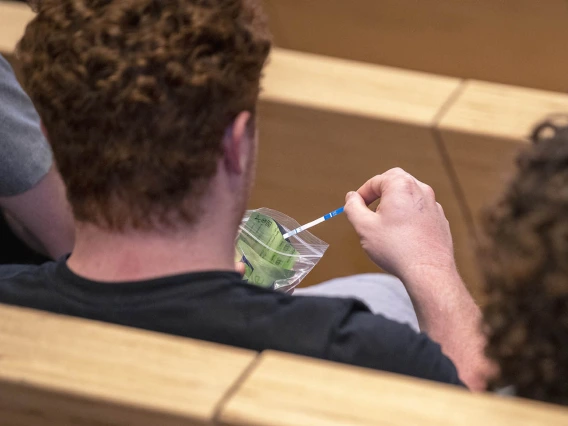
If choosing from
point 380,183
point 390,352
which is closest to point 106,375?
point 390,352

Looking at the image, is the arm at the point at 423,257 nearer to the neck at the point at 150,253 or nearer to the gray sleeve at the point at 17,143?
the neck at the point at 150,253

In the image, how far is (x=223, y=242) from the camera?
991 mm

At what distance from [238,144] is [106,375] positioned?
350 mm

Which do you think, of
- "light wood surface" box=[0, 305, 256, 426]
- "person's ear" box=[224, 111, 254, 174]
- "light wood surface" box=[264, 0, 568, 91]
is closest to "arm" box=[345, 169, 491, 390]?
"person's ear" box=[224, 111, 254, 174]

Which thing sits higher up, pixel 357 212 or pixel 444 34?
pixel 357 212

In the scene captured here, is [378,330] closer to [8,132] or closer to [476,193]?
[476,193]

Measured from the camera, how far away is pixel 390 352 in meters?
0.89

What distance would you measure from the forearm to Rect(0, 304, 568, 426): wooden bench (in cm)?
28

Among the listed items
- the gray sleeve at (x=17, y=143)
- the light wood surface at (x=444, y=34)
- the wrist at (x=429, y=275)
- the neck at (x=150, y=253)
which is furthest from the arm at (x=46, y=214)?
the light wood surface at (x=444, y=34)

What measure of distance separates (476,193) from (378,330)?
0.56m

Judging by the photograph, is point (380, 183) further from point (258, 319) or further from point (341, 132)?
point (258, 319)

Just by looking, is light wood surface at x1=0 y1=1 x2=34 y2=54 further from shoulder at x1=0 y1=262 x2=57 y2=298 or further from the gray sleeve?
shoulder at x1=0 y1=262 x2=57 y2=298

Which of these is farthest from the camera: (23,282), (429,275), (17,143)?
(17,143)

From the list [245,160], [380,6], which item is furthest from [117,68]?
[380,6]
